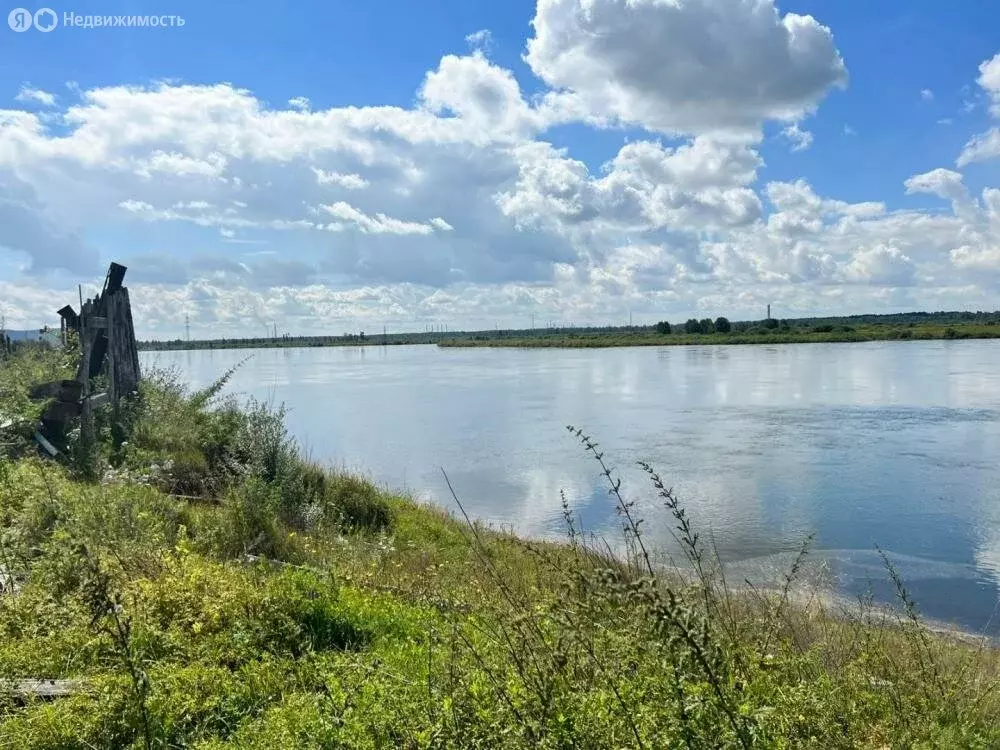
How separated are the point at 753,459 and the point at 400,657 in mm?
15646

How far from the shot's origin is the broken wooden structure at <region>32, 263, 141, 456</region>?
12094mm

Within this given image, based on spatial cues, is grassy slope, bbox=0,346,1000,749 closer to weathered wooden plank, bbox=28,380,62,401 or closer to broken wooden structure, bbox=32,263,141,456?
broken wooden structure, bbox=32,263,141,456

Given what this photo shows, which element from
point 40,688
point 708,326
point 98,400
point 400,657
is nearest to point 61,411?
point 98,400

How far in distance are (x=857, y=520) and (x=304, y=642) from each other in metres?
11.1

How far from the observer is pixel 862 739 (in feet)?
13.2

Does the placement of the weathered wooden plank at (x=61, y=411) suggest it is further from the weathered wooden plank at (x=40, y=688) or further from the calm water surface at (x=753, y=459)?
the weathered wooden plank at (x=40, y=688)

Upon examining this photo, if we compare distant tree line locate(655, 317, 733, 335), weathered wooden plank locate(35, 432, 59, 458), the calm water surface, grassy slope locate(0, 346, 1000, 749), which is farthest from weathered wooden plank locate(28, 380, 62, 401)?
distant tree line locate(655, 317, 733, 335)

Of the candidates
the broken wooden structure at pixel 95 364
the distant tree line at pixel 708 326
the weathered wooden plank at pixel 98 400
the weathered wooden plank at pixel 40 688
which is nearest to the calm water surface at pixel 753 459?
the broken wooden structure at pixel 95 364

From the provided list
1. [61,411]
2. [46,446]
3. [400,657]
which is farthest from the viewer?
[61,411]

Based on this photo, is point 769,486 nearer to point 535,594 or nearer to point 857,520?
point 857,520

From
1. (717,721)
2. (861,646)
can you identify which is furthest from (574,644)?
(861,646)

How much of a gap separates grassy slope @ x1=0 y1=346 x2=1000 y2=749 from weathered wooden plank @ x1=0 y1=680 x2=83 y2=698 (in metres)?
0.08

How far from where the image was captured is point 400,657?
4.72m

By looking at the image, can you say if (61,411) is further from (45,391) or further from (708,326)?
(708,326)
